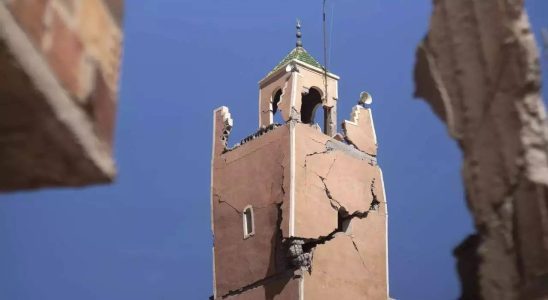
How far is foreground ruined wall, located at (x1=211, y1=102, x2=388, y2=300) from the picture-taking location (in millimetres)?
10305

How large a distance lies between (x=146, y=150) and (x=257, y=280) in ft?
213

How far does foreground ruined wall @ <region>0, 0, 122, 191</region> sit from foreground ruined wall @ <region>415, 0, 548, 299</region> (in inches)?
46.6

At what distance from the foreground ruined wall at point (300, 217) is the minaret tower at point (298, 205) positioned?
0.6 inches

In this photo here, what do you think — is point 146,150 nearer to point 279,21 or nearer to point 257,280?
point 279,21

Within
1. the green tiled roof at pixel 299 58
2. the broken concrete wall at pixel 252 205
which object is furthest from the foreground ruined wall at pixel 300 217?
the green tiled roof at pixel 299 58

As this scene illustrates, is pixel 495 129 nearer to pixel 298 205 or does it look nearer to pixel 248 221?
pixel 298 205

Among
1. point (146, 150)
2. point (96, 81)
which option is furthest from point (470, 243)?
point (146, 150)

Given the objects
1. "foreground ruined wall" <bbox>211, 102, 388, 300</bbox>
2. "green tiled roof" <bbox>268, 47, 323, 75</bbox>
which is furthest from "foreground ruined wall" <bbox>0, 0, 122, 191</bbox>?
"green tiled roof" <bbox>268, 47, 323, 75</bbox>

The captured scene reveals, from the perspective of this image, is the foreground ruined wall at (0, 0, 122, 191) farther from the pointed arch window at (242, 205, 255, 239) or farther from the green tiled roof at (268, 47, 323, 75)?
the green tiled roof at (268, 47, 323, 75)

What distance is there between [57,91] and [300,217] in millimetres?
9257

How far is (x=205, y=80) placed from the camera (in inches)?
3063

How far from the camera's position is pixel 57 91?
1.20 meters

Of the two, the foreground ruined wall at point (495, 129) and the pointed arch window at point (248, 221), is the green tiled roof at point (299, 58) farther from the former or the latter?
the foreground ruined wall at point (495, 129)

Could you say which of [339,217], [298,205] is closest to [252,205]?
[298,205]
